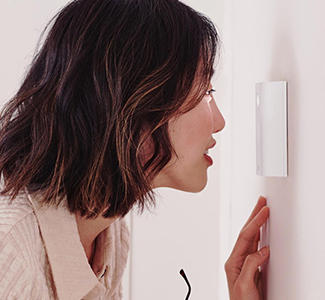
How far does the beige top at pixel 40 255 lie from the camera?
0.59 meters

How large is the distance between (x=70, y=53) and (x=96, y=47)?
41 millimetres

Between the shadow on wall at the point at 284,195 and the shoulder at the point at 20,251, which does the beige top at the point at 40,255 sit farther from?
the shadow on wall at the point at 284,195

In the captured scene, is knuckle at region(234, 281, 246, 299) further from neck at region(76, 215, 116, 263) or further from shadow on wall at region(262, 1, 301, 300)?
neck at region(76, 215, 116, 263)

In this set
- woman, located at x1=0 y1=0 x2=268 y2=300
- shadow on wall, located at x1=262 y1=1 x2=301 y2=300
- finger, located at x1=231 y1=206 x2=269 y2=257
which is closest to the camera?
shadow on wall, located at x1=262 y1=1 x2=301 y2=300

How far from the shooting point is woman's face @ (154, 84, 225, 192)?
2.32ft

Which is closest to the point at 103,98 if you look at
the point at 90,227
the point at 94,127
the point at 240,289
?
the point at 94,127

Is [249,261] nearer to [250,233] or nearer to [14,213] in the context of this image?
[250,233]

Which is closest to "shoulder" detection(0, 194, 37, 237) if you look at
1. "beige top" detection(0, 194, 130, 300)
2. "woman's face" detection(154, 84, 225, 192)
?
"beige top" detection(0, 194, 130, 300)

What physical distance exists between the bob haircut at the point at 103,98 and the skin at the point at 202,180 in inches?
1.1

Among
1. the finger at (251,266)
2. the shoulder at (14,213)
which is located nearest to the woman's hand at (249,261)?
the finger at (251,266)

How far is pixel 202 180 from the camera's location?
758 millimetres

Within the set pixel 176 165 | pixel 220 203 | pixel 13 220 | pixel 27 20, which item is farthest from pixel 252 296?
pixel 27 20

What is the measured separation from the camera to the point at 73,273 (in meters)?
0.70

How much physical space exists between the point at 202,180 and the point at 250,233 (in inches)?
4.9
